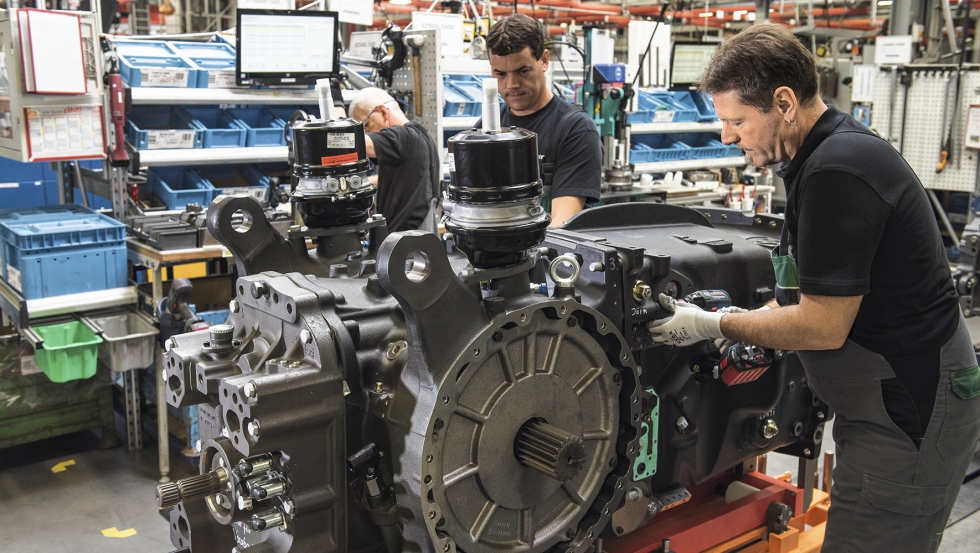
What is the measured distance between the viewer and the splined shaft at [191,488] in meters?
1.17

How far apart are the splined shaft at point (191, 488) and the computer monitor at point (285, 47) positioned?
324cm

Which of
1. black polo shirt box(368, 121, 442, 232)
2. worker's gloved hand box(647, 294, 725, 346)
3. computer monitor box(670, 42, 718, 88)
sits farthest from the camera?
computer monitor box(670, 42, 718, 88)

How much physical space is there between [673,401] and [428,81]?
130 inches

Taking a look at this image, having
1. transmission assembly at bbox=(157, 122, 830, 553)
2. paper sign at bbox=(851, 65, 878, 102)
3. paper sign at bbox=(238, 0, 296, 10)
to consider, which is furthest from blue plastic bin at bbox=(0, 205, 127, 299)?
paper sign at bbox=(851, 65, 878, 102)

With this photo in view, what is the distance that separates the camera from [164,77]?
12.7 ft

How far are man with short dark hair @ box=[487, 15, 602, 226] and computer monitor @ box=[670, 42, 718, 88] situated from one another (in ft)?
14.5

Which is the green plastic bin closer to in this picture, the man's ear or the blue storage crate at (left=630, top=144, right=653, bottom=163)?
the man's ear

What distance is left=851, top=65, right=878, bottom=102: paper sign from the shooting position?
7.41m

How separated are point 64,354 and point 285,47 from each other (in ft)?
6.14

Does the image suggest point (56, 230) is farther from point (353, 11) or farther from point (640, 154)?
point (640, 154)

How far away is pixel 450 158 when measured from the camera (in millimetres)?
1238

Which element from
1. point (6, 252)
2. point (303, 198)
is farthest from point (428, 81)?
point (303, 198)

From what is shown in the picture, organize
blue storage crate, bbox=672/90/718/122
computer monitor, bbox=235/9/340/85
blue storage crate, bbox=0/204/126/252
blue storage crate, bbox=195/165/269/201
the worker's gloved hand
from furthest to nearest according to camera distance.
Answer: blue storage crate, bbox=672/90/718/122
blue storage crate, bbox=195/165/269/201
computer monitor, bbox=235/9/340/85
blue storage crate, bbox=0/204/126/252
the worker's gloved hand

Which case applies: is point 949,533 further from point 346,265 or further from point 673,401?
point 346,265
